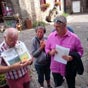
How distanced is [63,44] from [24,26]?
32.8 feet

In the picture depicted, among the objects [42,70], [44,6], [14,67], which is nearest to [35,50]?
[42,70]

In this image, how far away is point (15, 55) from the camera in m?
3.39

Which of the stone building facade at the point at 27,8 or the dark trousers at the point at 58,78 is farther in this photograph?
the stone building facade at the point at 27,8

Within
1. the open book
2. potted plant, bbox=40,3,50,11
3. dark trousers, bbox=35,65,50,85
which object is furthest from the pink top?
potted plant, bbox=40,3,50,11

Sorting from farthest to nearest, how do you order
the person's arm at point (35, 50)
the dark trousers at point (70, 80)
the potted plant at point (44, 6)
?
the potted plant at point (44, 6) < the person's arm at point (35, 50) < the dark trousers at point (70, 80)

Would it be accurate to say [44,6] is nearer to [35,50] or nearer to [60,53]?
[35,50]

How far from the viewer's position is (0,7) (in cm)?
1471

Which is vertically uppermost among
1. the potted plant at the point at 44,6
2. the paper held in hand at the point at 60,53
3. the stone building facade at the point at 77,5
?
the paper held in hand at the point at 60,53

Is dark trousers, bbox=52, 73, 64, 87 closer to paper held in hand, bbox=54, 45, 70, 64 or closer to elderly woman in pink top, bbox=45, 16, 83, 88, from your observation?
elderly woman in pink top, bbox=45, 16, 83, 88

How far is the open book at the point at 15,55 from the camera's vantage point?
333cm

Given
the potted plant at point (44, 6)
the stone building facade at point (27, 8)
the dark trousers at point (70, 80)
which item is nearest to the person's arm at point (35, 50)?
the dark trousers at point (70, 80)

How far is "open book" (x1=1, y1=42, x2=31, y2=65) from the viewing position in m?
3.33

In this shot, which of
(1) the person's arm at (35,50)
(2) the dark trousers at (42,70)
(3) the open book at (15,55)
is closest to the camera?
(3) the open book at (15,55)

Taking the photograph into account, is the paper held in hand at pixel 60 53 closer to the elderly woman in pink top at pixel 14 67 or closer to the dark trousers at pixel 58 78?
the dark trousers at pixel 58 78
